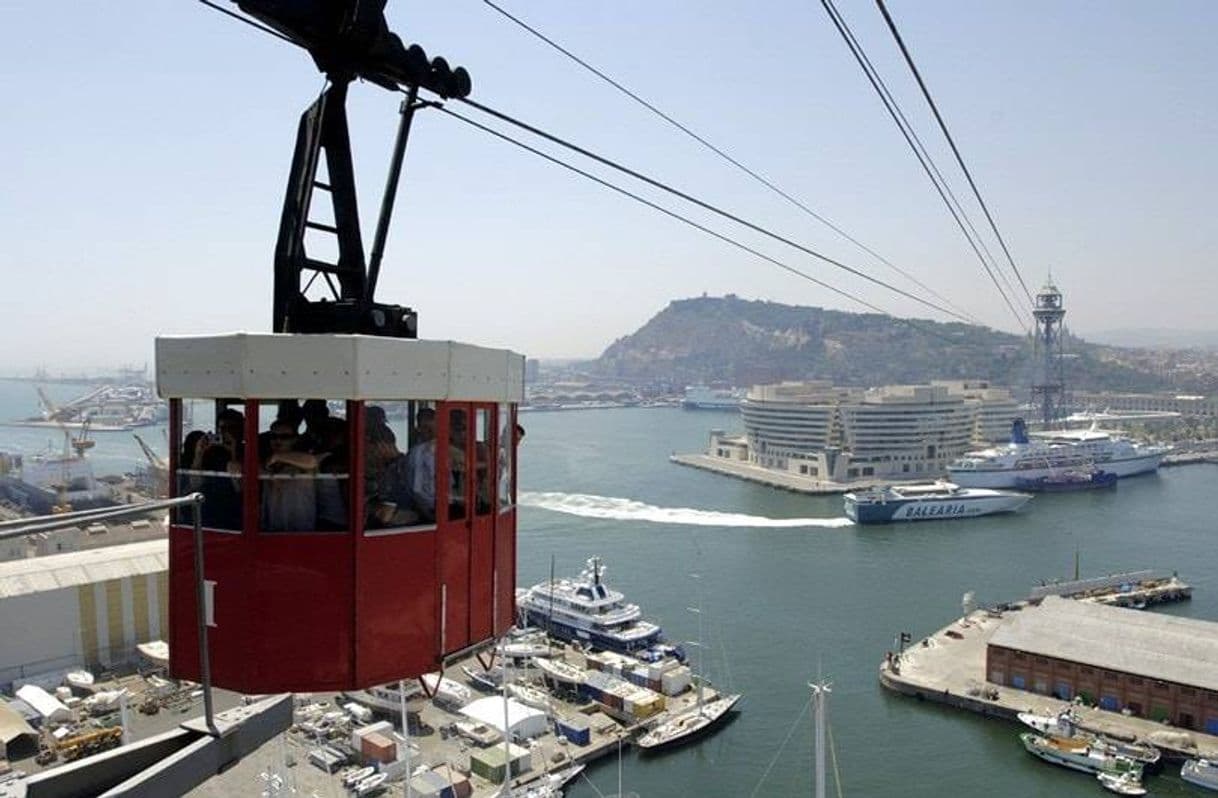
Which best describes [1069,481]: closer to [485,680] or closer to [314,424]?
[485,680]

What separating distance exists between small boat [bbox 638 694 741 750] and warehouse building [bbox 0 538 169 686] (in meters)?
7.17

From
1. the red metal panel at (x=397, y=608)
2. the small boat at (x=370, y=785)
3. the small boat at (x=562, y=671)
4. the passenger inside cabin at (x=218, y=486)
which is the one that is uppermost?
the passenger inside cabin at (x=218, y=486)

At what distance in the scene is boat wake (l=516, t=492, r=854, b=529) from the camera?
87.9 feet

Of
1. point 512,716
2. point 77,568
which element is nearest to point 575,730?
point 512,716

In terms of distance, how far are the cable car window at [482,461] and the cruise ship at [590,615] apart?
13.1 m

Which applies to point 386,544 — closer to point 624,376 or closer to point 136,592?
Answer: point 136,592

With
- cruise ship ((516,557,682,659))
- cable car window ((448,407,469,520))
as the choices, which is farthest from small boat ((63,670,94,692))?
cable car window ((448,407,469,520))

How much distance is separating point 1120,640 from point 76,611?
1619cm

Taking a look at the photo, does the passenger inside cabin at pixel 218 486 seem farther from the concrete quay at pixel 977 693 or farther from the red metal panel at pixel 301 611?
the concrete quay at pixel 977 693

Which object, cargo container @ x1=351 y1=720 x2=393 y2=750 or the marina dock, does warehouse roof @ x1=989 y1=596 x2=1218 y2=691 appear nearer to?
the marina dock

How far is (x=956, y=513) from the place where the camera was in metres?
28.6

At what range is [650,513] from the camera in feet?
90.9

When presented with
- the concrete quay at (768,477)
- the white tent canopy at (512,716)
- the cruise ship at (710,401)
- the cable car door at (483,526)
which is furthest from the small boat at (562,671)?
the cruise ship at (710,401)

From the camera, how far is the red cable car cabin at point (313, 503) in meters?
1.91
